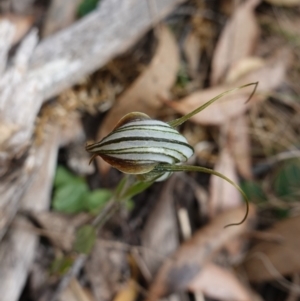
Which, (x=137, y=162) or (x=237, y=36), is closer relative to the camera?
(x=137, y=162)

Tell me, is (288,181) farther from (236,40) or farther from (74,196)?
(74,196)

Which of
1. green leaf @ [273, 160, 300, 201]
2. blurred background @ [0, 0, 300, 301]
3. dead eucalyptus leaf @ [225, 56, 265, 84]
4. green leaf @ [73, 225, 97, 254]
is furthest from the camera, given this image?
dead eucalyptus leaf @ [225, 56, 265, 84]

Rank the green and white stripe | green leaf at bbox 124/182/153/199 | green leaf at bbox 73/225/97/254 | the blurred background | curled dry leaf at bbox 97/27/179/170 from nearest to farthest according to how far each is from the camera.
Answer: the green and white stripe → green leaf at bbox 124/182/153/199 → green leaf at bbox 73/225/97/254 → the blurred background → curled dry leaf at bbox 97/27/179/170

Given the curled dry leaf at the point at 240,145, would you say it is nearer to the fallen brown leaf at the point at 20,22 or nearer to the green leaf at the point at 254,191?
the green leaf at the point at 254,191

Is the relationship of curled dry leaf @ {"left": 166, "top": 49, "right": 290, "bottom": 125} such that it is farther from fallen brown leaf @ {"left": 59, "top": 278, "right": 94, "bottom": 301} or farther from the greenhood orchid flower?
the greenhood orchid flower

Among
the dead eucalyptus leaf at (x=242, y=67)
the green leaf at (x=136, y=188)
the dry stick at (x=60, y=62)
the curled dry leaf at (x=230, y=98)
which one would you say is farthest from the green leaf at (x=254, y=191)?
the green leaf at (x=136, y=188)

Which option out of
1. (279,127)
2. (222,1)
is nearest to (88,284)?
(279,127)

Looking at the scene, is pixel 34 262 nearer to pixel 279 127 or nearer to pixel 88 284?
pixel 88 284

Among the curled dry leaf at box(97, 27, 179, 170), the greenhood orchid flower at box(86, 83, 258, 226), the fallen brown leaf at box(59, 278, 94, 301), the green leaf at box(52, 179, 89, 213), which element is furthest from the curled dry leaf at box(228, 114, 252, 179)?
the greenhood orchid flower at box(86, 83, 258, 226)
